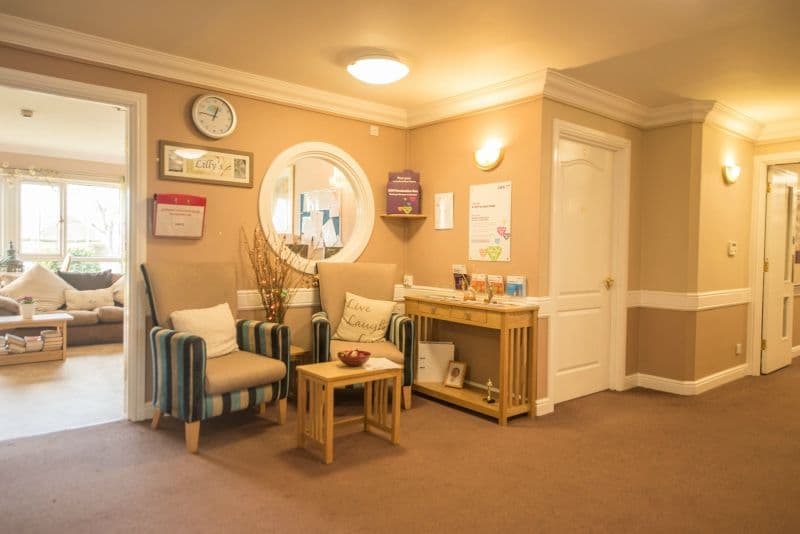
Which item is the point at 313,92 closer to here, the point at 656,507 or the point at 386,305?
the point at 386,305

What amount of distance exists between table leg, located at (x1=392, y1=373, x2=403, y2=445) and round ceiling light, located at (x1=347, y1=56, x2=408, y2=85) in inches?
75.9

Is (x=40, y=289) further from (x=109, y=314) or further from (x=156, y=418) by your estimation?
(x=156, y=418)

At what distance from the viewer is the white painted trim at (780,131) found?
4.84m

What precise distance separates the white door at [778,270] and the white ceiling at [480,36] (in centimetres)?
152

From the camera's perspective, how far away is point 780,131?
4914mm

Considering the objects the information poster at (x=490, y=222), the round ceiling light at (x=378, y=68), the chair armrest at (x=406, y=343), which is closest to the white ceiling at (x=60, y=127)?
the round ceiling light at (x=378, y=68)

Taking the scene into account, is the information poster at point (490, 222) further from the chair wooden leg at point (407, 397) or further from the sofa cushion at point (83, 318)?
the sofa cushion at point (83, 318)

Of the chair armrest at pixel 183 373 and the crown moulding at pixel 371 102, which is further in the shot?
the crown moulding at pixel 371 102

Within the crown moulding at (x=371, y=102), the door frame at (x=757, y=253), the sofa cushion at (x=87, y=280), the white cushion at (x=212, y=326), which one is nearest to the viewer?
the crown moulding at (x=371, y=102)

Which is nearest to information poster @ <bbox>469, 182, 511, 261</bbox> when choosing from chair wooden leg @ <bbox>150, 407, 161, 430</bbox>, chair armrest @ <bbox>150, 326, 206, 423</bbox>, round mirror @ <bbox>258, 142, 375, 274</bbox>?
round mirror @ <bbox>258, 142, 375, 274</bbox>

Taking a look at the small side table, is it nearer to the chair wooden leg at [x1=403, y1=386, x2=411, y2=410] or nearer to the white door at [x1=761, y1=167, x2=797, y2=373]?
the chair wooden leg at [x1=403, y1=386, x2=411, y2=410]

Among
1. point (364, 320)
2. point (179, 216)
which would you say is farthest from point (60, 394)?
point (364, 320)

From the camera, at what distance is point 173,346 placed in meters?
3.00

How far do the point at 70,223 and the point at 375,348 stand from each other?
6.05 meters
